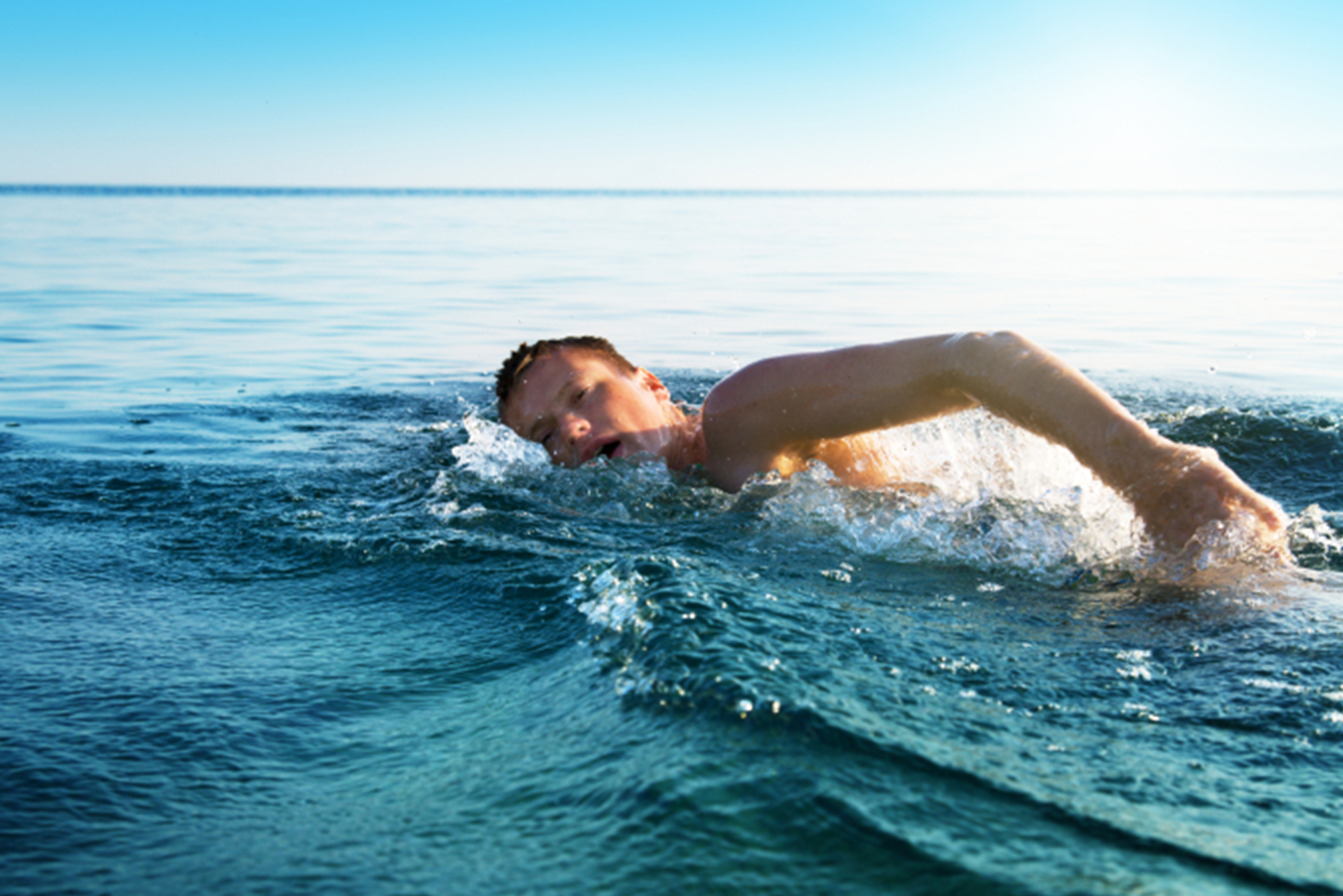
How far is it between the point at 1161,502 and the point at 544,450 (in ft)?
Result: 8.28

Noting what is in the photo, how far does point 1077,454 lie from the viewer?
8.60 ft

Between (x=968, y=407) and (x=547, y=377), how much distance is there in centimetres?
189

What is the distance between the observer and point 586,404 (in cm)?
411

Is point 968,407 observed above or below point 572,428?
above

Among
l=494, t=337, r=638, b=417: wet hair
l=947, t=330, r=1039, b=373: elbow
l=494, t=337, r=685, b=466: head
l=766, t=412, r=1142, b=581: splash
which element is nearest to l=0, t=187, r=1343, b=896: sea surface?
l=766, t=412, r=1142, b=581: splash

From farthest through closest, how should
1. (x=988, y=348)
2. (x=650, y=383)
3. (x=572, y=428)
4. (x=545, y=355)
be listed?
(x=650, y=383) → (x=545, y=355) → (x=572, y=428) → (x=988, y=348)

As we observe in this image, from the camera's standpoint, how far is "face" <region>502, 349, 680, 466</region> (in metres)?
4.04

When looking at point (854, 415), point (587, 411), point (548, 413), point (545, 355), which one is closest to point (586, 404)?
point (587, 411)

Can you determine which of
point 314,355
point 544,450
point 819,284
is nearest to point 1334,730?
point 544,450

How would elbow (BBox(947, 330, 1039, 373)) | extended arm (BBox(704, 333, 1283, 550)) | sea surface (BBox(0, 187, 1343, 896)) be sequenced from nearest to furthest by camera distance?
sea surface (BBox(0, 187, 1343, 896)) < extended arm (BBox(704, 333, 1283, 550)) < elbow (BBox(947, 330, 1039, 373))

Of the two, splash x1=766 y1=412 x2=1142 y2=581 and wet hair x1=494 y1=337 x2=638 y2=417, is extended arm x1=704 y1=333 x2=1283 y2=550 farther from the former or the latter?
wet hair x1=494 y1=337 x2=638 y2=417

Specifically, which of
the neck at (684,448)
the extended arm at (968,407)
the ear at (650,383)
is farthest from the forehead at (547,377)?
the extended arm at (968,407)

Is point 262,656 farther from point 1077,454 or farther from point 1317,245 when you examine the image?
point 1317,245

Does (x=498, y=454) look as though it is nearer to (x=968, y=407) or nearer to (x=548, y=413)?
(x=548, y=413)
